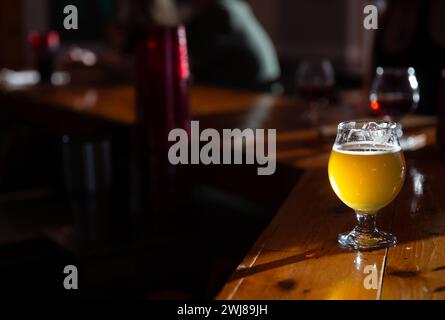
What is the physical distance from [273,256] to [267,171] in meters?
0.65

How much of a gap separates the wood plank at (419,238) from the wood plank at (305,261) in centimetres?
2

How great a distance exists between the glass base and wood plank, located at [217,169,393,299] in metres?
0.01

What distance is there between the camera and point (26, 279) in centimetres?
183

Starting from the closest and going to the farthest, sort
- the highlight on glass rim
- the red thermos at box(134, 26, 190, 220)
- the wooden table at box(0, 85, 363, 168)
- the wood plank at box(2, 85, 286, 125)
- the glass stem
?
the highlight on glass rim, the glass stem, the wooden table at box(0, 85, 363, 168), the red thermos at box(134, 26, 190, 220), the wood plank at box(2, 85, 286, 125)

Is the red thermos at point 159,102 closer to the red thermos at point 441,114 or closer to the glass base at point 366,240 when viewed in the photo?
the red thermos at point 441,114

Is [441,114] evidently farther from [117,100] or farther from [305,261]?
[117,100]

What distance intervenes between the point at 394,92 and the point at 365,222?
649mm

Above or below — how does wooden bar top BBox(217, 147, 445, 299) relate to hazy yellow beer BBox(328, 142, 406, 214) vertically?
below

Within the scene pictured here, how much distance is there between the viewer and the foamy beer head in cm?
96

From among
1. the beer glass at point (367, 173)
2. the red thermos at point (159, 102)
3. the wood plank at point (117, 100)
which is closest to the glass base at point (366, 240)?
the beer glass at point (367, 173)

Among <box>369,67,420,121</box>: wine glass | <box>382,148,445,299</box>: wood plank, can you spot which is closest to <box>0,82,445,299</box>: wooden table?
<box>382,148,445,299</box>: wood plank

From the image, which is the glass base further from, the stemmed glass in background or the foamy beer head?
the stemmed glass in background

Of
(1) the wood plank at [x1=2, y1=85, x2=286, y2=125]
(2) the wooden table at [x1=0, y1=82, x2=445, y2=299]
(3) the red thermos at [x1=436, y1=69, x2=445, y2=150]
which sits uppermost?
(3) the red thermos at [x1=436, y1=69, x2=445, y2=150]
